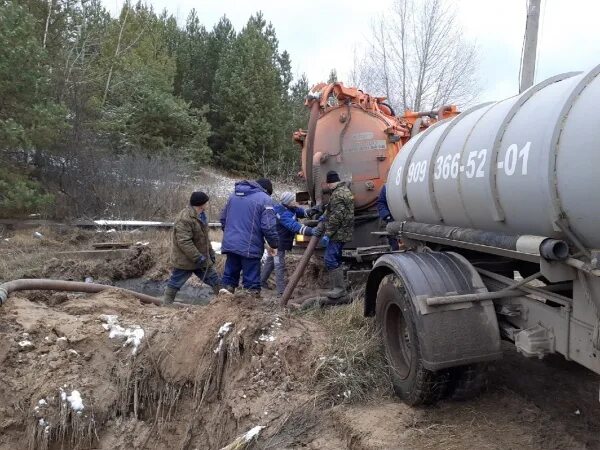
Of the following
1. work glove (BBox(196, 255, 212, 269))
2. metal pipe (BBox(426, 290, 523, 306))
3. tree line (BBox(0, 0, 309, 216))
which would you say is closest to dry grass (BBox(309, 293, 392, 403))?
metal pipe (BBox(426, 290, 523, 306))

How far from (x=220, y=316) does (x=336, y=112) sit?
3.93 m

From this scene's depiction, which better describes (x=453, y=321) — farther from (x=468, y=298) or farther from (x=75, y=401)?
(x=75, y=401)

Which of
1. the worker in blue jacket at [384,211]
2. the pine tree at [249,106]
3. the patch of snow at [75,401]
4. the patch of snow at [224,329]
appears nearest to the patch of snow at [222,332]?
the patch of snow at [224,329]

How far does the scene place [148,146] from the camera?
24047 mm

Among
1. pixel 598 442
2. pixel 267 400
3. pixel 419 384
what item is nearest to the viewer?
pixel 598 442

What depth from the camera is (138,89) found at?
2434 cm

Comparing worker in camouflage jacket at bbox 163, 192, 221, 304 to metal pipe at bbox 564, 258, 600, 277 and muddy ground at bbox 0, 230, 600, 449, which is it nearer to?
muddy ground at bbox 0, 230, 600, 449

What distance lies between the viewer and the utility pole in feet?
30.6

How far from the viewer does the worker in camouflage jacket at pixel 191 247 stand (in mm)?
7260

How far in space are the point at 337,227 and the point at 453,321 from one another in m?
3.38

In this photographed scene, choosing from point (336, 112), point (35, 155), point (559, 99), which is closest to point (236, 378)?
point (559, 99)

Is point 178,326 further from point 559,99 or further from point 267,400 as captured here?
point 559,99

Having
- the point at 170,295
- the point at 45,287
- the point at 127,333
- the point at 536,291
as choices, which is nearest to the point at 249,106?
the point at 170,295

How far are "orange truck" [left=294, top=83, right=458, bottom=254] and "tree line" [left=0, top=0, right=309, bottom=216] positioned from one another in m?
8.56
